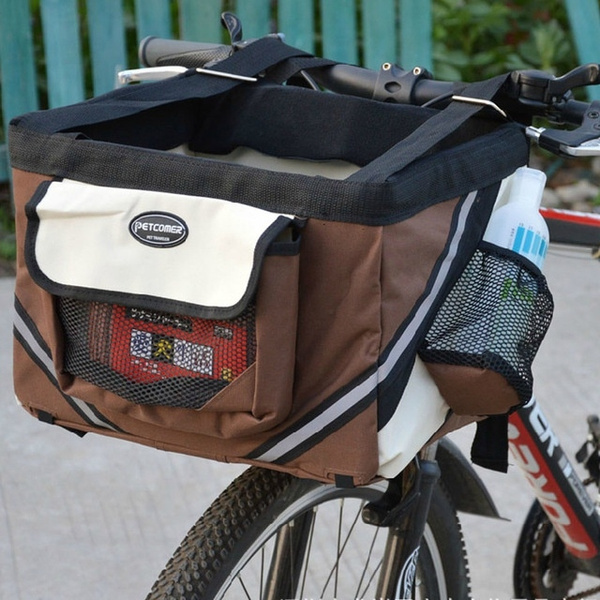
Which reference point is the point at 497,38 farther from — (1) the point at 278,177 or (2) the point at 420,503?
(1) the point at 278,177

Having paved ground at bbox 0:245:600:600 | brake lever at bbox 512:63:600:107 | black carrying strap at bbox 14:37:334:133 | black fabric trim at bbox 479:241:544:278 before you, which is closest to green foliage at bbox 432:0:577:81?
paved ground at bbox 0:245:600:600

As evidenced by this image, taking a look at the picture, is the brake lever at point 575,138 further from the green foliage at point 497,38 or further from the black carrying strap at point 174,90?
the green foliage at point 497,38

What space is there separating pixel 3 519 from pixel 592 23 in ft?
10.1

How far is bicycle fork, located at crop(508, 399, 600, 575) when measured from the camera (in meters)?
1.82

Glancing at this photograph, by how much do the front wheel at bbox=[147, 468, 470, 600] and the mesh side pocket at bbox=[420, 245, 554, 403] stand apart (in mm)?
358

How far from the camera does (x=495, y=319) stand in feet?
4.44

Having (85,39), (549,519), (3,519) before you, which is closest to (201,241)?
(549,519)

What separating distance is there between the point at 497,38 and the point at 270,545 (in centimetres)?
378

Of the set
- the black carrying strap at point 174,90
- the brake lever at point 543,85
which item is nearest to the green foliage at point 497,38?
the black carrying strap at point 174,90

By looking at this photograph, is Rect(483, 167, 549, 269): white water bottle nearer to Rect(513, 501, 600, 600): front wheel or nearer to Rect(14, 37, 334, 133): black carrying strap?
Rect(14, 37, 334, 133): black carrying strap

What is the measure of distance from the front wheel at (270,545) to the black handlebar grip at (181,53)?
68 centimetres

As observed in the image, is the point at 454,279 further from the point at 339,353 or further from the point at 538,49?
the point at 538,49

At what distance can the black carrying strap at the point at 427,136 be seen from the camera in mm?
1271

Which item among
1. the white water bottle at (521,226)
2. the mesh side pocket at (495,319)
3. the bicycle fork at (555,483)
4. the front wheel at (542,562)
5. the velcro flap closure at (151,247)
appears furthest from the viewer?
the front wheel at (542,562)
